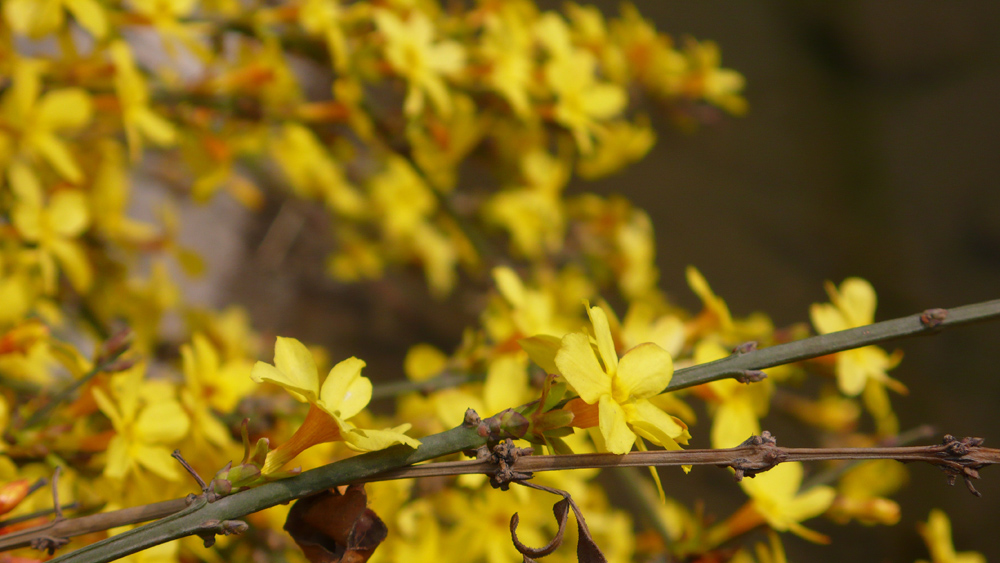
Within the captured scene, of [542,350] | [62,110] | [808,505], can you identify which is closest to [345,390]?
[542,350]

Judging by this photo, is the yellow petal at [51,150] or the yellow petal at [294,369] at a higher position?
the yellow petal at [294,369]

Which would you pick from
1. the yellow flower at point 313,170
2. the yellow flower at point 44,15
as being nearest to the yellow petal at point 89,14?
the yellow flower at point 44,15

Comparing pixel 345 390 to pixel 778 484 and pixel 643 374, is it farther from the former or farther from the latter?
pixel 778 484

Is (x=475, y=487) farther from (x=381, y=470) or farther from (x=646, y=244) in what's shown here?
(x=646, y=244)

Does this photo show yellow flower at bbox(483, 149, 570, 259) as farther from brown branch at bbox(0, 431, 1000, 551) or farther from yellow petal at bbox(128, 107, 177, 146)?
brown branch at bbox(0, 431, 1000, 551)

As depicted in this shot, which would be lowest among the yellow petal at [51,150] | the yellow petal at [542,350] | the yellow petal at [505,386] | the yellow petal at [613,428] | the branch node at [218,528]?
the yellow petal at [51,150]

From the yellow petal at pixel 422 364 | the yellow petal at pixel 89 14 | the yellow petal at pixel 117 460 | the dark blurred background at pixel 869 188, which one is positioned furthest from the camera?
the dark blurred background at pixel 869 188

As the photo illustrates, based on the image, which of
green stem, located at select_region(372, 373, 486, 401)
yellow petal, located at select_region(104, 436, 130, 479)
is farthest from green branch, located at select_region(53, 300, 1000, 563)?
green stem, located at select_region(372, 373, 486, 401)

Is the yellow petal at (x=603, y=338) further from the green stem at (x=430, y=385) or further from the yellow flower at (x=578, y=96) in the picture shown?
the yellow flower at (x=578, y=96)
